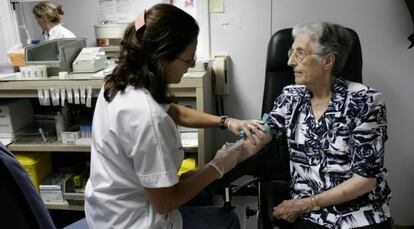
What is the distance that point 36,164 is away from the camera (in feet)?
6.59

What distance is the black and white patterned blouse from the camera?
1.27 m

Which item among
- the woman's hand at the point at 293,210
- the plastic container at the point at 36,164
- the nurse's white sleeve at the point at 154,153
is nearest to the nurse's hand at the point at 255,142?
the woman's hand at the point at 293,210

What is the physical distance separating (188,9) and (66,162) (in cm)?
133

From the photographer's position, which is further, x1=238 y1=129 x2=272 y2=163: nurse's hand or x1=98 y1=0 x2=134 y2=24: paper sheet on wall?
x1=98 y1=0 x2=134 y2=24: paper sheet on wall

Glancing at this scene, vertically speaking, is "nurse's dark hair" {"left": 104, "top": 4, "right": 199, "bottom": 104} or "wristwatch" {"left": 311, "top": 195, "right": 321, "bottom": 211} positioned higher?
"nurse's dark hair" {"left": 104, "top": 4, "right": 199, "bottom": 104}

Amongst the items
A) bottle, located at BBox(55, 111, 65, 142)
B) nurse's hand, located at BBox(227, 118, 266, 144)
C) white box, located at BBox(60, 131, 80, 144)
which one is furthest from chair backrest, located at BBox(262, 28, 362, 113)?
bottle, located at BBox(55, 111, 65, 142)

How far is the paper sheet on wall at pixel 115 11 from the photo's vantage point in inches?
82.4

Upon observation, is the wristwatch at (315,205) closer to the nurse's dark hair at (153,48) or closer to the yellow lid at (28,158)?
the nurse's dark hair at (153,48)

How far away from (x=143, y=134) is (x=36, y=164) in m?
1.33

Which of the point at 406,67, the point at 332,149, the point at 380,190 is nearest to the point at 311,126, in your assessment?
the point at 332,149

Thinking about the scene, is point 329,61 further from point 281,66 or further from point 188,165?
point 188,165

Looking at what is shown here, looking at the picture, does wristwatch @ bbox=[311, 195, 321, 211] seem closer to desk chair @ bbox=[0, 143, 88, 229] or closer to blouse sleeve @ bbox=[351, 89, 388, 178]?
blouse sleeve @ bbox=[351, 89, 388, 178]

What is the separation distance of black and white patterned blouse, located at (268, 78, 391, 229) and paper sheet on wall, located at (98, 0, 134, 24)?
1.21m

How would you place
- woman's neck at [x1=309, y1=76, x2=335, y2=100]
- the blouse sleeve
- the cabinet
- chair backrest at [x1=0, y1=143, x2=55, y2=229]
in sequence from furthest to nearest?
1. the cabinet
2. woman's neck at [x1=309, y1=76, x2=335, y2=100]
3. the blouse sleeve
4. chair backrest at [x1=0, y1=143, x2=55, y2=229]
